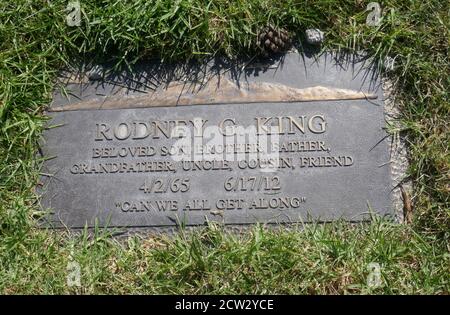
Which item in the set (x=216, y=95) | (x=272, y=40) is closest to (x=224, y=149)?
(x=216, y=95)

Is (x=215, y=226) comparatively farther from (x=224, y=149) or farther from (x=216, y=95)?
(x=216, y=95)

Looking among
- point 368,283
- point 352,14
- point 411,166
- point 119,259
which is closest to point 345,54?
point 352,14

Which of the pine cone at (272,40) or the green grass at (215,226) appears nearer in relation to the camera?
the green grass at (215,226)

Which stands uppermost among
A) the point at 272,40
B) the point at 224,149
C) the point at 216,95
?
the point at 272,40

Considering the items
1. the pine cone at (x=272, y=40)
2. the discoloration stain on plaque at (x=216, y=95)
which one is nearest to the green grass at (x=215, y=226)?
the pine cone at (x=272, y=40)

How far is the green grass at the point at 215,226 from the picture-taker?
8.24ft

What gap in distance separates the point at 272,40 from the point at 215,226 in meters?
0.91

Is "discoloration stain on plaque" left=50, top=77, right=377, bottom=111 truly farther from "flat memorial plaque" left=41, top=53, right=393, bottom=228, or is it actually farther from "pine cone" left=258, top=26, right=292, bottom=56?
"pine cone" left=258, top=26, right=292, bottom=56

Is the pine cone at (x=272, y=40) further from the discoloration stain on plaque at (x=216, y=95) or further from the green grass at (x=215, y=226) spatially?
the discoloration stain on plaque at (x=216, y=95)

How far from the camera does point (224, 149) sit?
9.06 feet

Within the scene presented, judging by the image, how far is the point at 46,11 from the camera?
300cm

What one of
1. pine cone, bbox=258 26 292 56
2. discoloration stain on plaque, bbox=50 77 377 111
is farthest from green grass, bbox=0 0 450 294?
discoloration stain on plaque, bbox=50 77 377 111

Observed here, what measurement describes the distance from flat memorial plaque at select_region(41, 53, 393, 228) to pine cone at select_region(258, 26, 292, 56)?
2.9 inches

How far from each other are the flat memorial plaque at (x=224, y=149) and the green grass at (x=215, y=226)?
0.10m
